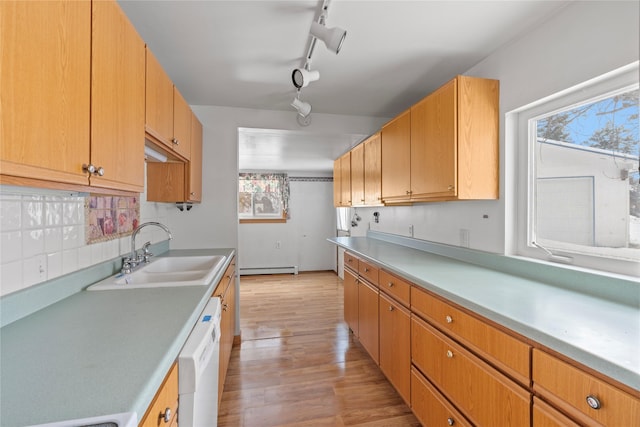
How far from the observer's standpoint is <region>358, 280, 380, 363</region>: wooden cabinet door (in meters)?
2.16

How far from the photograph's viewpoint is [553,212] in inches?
58.9

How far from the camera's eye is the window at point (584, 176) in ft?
3.80

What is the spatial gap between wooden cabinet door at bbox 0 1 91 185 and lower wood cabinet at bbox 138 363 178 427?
63cm

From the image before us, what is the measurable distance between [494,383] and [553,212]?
985 mm

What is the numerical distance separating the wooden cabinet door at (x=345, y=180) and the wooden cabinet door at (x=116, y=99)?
101 inches

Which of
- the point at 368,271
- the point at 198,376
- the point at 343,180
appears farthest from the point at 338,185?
the point at 198,376

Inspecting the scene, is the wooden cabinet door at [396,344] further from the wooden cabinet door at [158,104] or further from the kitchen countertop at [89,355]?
the wooden cabinet door at [158,104]

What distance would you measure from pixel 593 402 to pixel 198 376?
1.14 meters

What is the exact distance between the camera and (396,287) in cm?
181

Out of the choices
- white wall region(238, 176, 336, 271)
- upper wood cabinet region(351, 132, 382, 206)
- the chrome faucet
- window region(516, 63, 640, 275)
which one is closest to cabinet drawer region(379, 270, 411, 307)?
window region(516, 63, 640, 275)

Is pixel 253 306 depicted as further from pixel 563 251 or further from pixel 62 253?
pixel 563 251

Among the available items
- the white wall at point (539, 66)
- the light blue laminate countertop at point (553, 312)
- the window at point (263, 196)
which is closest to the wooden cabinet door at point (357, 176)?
the white wall at point (539, 66)

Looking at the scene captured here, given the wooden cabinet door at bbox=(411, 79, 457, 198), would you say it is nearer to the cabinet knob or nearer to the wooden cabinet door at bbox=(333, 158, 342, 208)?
the cabinet knob

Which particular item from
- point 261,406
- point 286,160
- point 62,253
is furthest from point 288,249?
point 62,253
